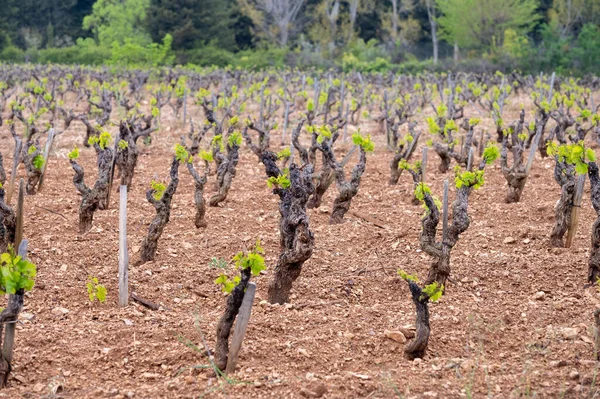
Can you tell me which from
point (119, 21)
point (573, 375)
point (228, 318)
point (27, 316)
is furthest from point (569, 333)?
point (119, 21)

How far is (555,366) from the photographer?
402cm

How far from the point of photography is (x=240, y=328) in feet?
12.9

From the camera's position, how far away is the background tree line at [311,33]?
111 ft

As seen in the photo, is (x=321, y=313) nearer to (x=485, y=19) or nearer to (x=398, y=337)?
(x=398, y=337)

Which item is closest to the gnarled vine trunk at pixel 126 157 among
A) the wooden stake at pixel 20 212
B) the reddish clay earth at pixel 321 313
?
the reddish clay earth at pixel 321 313

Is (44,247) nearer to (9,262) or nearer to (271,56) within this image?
(9,262)

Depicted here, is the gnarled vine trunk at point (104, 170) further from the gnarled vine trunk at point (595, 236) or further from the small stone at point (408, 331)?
the gnarled vine trunk at point (595, 236)

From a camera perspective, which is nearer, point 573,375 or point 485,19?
point 573,375

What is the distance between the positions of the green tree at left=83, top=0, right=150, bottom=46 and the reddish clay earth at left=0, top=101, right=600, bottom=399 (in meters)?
35.5

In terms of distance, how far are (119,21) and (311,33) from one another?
35.3 ft

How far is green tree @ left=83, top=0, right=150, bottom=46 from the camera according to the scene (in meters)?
42.5

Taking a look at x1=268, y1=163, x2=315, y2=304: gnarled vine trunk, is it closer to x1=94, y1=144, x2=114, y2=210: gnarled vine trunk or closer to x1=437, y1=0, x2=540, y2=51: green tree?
x1=94, y1=144, x2=114, y2=210: gnarled vine trunk

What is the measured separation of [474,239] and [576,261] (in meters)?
1.00

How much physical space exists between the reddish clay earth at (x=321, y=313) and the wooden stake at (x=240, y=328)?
0.22 ft
